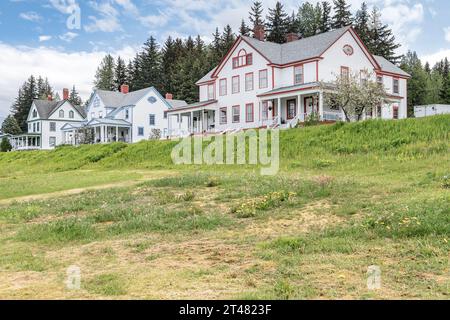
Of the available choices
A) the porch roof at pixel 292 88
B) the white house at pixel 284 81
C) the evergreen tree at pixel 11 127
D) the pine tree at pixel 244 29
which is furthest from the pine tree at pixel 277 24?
the evergreen tree at pixel 11 127

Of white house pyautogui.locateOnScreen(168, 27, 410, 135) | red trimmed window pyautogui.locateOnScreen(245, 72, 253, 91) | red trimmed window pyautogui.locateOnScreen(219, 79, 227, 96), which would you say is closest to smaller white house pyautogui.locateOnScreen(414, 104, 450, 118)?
white house pyautogui.locateOnScreen(168, 27, 410, 135)

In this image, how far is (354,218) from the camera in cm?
998

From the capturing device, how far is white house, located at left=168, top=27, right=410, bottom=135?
37188mm

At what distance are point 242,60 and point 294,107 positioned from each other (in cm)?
737

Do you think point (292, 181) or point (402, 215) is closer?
point (402, 215)

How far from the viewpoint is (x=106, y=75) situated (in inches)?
4065

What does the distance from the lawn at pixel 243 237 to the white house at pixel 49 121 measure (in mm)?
61493

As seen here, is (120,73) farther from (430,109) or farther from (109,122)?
(430,109)

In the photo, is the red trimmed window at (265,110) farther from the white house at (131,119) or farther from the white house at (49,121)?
the white house at (49,121)

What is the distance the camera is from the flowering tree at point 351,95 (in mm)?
32219

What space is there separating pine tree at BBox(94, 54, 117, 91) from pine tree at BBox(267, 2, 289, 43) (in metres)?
38.0
